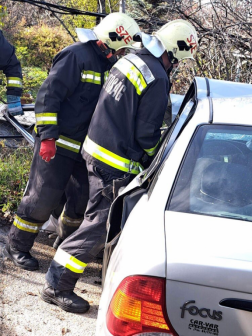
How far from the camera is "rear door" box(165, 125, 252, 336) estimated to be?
156 centimetres

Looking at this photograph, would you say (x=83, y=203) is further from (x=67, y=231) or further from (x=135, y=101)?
(x=135, y=101)

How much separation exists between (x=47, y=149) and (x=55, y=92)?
0.44m

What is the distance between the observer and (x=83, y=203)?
391 cm

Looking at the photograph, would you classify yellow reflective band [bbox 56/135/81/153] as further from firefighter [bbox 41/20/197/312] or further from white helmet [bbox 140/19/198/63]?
white helmet [bbox 140/19/198/63]

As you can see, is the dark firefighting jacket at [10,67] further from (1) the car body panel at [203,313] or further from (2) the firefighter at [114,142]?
(1) the car body panel at [203,313]

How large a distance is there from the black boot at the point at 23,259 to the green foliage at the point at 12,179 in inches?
39.2

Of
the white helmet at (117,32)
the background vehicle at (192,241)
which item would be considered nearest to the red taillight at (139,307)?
the background vehicle at (192,241)

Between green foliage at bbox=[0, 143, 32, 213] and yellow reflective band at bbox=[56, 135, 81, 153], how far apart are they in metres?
1.40

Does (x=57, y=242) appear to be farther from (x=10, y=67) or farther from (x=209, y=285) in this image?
(x=209, y=285)

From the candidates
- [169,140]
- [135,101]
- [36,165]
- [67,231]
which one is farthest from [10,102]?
[169,140]

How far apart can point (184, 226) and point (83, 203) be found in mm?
2161

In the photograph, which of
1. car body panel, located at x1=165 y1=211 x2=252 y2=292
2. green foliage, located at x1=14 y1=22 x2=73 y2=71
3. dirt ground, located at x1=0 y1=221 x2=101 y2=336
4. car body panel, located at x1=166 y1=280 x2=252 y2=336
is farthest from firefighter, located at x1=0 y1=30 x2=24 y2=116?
green foliage, located at x1=14 y1=22 x2=73 y2=71

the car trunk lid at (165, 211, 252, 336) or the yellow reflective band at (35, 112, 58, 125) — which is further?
the yellow reflective band at (35, 112, 58, 125)

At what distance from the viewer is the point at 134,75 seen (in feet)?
10.3
